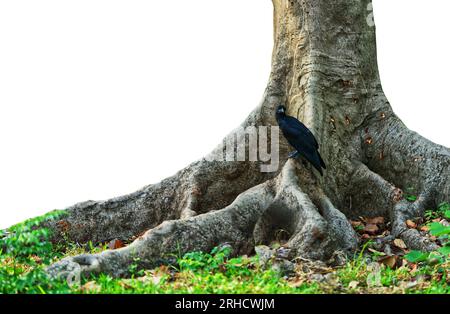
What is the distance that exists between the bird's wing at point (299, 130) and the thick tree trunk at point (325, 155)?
0.38 metres

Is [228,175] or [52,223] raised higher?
→ [228,175]

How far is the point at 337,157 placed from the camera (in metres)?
9.91

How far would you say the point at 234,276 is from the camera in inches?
283

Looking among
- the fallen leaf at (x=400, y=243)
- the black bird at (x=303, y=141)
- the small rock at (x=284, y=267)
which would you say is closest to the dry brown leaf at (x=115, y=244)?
the black bird at (x=303, y=141)

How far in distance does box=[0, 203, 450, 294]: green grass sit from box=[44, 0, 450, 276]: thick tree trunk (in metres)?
1.18

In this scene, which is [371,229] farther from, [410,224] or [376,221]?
[410,224]

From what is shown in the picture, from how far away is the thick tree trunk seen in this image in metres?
9.69

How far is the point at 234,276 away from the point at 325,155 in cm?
302

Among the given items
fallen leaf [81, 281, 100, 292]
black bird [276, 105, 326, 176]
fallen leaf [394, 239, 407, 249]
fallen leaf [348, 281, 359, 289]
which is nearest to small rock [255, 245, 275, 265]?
fallen leaf [348, 281, 359, 289]
